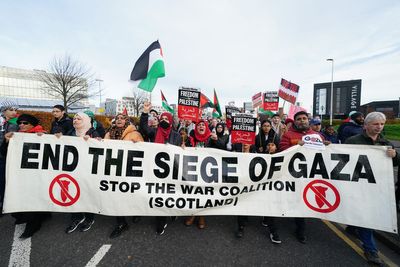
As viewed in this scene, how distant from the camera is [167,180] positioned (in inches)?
125

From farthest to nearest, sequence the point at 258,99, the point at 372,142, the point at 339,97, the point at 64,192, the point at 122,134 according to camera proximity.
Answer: the point at 339,97 → the point at 258,99 → the point at 122,134 → the point at 64,192 → the point at 372,142

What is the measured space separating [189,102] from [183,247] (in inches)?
109

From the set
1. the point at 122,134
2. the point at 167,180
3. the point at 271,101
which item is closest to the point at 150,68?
the point at 122,134

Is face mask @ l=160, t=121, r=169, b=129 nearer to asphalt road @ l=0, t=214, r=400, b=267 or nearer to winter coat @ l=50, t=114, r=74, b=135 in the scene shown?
asphalt road @ l=0, t=214, r=400, b=267

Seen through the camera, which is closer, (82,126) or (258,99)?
(82,126)

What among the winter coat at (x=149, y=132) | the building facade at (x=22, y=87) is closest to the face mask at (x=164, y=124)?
the winter coat at (x=149, y=132)

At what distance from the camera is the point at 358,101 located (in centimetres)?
3994

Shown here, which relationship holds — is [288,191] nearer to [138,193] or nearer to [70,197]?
[138,193]

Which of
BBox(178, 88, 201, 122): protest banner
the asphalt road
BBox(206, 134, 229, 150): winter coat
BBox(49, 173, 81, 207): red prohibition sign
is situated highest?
BBox(178, 88, 201, 122): protest banner

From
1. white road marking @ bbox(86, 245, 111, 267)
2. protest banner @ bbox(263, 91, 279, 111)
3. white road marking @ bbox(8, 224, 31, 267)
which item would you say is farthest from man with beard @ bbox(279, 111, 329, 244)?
protest banner @ bbox(263, 91, 279, 111)

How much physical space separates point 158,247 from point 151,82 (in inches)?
124

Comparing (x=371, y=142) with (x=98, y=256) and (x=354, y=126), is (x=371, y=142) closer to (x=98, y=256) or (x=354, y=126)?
(x=354, y=126)

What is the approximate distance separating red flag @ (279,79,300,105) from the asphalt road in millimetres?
5355

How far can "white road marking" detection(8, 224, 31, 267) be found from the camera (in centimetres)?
250
